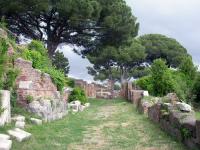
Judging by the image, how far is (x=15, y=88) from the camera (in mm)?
12852

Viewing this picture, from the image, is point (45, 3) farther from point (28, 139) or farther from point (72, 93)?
point (28, 139)

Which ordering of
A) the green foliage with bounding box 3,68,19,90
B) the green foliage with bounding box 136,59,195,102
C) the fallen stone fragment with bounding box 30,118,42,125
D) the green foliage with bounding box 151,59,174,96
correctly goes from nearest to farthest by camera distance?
the fallen stone fragment with bounding box 30,118,42,125 → the green foliage with bounding box 3,68,19,90 → the green foliage with bounding box 136,59,195,102 → the green foliage with bounding box 151,59,174,96

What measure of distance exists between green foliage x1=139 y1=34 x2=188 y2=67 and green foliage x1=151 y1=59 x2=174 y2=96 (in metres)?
26.6

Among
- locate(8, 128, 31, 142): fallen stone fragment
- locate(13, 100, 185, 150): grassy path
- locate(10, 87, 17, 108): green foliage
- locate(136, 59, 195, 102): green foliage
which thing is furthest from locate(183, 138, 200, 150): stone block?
locate(136, 59, 195, 102): green foliage

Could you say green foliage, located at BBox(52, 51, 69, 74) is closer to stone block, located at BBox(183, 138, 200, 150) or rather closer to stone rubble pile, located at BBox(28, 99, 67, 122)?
stone rubble pile, located at BBox(28, 99, 67, 122)

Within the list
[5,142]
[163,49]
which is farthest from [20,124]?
[163,49]

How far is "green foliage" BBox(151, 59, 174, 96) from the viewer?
2278 cm

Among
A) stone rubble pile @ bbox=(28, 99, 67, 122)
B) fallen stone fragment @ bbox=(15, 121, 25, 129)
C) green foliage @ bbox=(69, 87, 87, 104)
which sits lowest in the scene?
fallen stone fragment @ bbox=(15, 121, 25, 129)

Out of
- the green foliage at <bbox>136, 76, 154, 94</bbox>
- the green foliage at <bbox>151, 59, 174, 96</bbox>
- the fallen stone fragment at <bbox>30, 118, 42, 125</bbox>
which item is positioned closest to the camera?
the fallen stone fragment at <bbox>30, 118, 42, 125</bbox>

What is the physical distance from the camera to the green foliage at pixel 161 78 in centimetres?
2278

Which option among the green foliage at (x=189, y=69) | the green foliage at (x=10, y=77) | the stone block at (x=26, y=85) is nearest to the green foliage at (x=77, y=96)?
the green foliage at (x=189, y=69)

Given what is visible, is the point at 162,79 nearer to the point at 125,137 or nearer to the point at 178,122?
the point at 125,137

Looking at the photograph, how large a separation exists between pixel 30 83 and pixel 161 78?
36.7 ft

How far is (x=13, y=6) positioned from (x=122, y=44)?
8743mm
